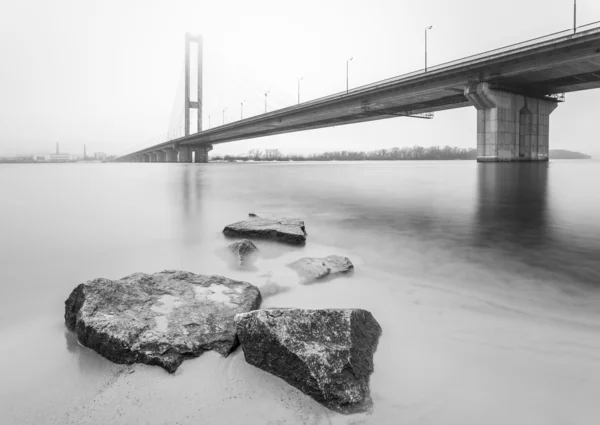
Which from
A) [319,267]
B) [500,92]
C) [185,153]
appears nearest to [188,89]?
[185,153]

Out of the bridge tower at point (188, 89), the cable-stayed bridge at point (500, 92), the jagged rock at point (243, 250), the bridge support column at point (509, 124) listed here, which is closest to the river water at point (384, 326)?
the jagged rock at point (243, 250)

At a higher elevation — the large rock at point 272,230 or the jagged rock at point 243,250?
the large rock at point 272,230

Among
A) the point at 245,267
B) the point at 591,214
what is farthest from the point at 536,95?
the point at 245,267

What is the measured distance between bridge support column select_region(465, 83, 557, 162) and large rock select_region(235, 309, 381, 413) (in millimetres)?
36475

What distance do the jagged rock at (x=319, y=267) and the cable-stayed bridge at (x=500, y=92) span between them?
97.9 feet

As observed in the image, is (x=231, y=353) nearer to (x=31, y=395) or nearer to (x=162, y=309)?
(x=162, y=309)

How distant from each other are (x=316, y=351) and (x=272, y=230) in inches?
145

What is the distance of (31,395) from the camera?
2012 millimetres

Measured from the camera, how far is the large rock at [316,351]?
75.5 inches

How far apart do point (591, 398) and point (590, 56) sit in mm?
32340

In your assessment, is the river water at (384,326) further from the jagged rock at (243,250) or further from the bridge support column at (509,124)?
the bridge support column at (509,124)

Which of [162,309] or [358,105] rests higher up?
[358,105]

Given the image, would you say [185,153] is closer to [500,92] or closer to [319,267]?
[500,92]

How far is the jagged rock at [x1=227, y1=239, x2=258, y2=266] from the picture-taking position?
15.4 feet
